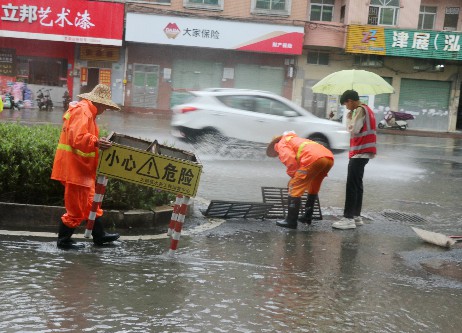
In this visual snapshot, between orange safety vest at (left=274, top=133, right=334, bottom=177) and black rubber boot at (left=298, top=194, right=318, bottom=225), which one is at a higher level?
orange safety vest at (left=274, top=133, right=334, bottom=177)

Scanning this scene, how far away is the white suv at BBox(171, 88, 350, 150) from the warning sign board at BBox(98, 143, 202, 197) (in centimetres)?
897

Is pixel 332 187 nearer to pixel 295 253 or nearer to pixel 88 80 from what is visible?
pixel 295 253

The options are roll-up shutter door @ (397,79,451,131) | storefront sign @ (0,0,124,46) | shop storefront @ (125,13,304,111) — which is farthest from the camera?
roll-up shutter door @ (397,79,451,131)

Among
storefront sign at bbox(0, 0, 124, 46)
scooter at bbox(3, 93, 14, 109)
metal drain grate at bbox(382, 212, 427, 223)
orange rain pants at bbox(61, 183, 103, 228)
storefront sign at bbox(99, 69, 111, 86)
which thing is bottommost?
metal drain grate at bbox(382, 212, 427, 223)

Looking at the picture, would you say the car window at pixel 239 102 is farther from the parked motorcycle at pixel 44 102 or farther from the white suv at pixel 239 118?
the parked motorcycle at pixel 44 102

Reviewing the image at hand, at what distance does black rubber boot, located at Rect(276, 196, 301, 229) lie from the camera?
23.7ft

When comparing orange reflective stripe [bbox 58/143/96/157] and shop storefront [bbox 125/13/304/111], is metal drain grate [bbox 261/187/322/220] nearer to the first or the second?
orange reflective stripe [bbox 58/143/96/157]

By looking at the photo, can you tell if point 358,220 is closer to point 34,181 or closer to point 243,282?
point 243,282

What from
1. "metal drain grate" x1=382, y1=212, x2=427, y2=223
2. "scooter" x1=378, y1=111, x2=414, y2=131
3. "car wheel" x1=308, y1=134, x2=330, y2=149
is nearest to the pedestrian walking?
"metal drain grate" x1=382, y1=212, x2=427, y2=223

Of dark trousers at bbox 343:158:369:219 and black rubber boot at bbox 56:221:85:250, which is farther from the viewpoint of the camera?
dark trousers at bbox 343:158:369:219

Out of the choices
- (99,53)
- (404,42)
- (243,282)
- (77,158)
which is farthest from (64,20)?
(243,282)

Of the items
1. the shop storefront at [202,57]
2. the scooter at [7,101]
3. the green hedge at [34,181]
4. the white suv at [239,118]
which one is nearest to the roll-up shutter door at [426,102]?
the shop storefront at [202,57]

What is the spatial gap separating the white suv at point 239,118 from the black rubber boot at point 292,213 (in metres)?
7.21

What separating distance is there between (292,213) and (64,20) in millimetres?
24649
